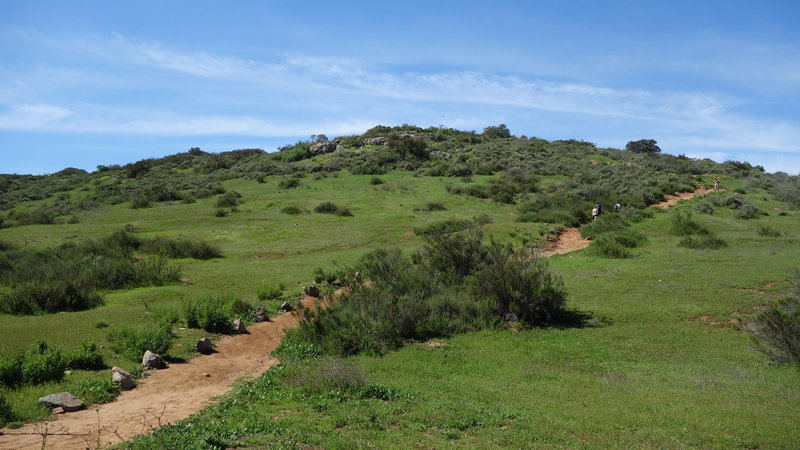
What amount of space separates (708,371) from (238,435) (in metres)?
8.44

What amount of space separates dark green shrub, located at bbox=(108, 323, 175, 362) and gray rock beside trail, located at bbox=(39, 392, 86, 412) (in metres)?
2.77

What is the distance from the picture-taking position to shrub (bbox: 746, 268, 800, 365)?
8.92 metres

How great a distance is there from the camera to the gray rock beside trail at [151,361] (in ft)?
33.4

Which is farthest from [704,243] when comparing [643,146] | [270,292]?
[643,146]

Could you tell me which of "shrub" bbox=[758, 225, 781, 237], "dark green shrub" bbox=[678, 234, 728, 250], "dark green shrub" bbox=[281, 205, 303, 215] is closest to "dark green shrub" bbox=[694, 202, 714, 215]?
"shrub" bbox=[758, 225, 781, 237]

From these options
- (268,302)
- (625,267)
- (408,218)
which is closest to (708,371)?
(625,267)

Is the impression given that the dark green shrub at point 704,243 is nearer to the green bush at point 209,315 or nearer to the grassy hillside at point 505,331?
the grassy hillside at point 505,331

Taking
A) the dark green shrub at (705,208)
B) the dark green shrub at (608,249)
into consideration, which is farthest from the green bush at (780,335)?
the dark green shrub at (705,208)

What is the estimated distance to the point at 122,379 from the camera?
888 centimetres

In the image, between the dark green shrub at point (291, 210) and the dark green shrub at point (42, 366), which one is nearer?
the dark green shrub at point (42, 366)

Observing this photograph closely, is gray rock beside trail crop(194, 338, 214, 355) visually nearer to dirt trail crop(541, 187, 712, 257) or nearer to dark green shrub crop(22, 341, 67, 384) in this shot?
dark green shrub crop(22, 341, 67, 384)

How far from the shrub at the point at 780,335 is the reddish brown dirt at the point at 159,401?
10.3 m

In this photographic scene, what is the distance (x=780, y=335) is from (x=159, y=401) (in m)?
11.5

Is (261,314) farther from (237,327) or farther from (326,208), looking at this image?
(326,208)
